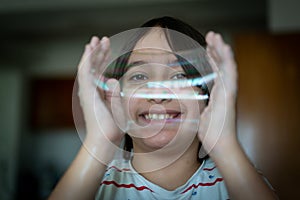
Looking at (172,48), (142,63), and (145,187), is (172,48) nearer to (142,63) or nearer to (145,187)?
(142,63)

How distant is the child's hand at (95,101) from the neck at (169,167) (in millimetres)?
47

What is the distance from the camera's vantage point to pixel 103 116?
0.41 metres

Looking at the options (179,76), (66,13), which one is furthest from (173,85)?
(66,13)

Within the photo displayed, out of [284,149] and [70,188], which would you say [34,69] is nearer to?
[70,188]

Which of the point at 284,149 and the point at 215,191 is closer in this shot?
the point at 215,191

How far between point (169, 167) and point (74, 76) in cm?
15

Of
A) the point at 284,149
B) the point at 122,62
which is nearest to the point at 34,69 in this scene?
the point at 122,62

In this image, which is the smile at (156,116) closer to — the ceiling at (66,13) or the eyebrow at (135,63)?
the eyebrow at (135,63)

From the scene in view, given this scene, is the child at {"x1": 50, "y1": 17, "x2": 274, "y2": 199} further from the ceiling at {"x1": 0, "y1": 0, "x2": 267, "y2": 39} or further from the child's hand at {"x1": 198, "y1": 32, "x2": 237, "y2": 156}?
the ceiling at {"x1": 0, "y1": 0, "x2": 267, "y2": 39}

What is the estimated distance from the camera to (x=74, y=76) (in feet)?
1.47

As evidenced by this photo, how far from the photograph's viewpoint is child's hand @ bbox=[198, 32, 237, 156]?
1.28ft

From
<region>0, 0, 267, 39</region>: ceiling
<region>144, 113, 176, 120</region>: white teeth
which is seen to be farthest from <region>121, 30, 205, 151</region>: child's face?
<region>0, 0, 267, 39</region>: ceiling

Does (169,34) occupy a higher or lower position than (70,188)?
higher

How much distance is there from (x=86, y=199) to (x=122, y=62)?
6.1 inches
